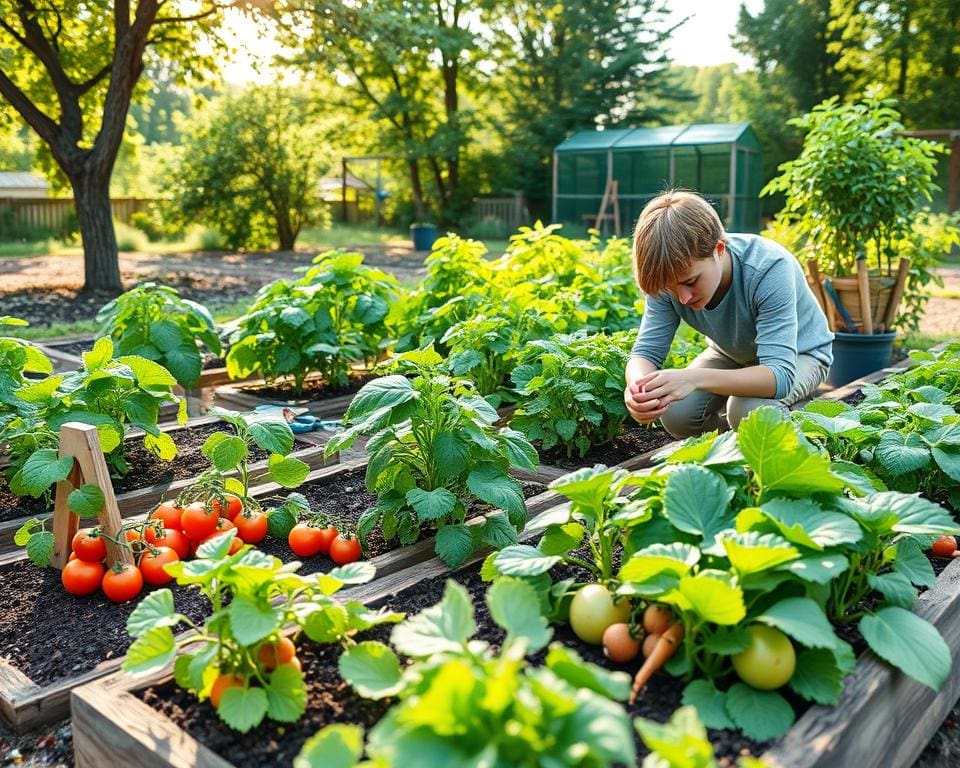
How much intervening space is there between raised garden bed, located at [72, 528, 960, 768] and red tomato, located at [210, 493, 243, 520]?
76 cm

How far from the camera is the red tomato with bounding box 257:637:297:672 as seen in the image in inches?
66.3

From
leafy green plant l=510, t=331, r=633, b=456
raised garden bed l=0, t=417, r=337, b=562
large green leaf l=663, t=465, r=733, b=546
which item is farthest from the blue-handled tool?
large green leaf l=663, t=465, r=733, b=546

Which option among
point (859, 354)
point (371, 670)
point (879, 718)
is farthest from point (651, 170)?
point (371, 670)

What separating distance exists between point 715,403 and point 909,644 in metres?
2.07

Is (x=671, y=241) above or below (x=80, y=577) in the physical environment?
above

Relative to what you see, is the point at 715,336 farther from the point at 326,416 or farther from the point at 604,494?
the point at 326,416

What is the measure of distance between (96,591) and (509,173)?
21.6 metres

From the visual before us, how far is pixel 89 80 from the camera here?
33.9 ft

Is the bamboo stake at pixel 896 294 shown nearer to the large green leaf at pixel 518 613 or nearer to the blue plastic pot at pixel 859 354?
the blue plastic pot at pixel 859 354

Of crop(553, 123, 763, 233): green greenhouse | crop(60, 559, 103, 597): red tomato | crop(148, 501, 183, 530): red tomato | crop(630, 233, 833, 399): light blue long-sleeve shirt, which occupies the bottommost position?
crop(60, 559, 103, 597): red tomato

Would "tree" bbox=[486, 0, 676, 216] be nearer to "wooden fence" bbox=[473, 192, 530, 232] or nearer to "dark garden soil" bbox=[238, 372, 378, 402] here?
"wooden fence" bbox=[473, 192, 530, 232]

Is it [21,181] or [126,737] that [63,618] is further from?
[21,181]

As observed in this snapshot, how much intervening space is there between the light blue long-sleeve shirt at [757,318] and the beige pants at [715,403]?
80 millimetres

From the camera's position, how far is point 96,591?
2385 mm
